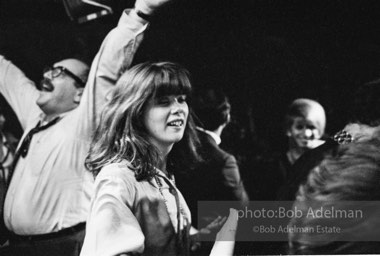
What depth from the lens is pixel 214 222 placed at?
3141 millimetres

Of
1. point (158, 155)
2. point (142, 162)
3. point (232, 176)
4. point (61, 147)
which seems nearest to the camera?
point (142, 162)

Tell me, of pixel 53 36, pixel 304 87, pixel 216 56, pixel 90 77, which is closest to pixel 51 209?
pixel 90 77

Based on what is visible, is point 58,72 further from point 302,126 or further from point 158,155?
point 302,126

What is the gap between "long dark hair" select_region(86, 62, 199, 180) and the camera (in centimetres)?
287

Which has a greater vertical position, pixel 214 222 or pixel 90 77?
pixel 90 77

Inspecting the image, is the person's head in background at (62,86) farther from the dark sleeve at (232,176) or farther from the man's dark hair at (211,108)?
the dark sleeve at (232,176)

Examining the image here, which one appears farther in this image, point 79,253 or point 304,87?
point 304,87

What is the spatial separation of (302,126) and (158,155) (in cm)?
85

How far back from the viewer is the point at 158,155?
294 cm

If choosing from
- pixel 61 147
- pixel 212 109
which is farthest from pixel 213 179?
pixel 61 147

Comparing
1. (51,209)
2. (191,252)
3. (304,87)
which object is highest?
(304,87)

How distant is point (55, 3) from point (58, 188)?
101 centimetres

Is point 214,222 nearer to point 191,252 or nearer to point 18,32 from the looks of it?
point 191,252

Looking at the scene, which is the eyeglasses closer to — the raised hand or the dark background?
the dark background
